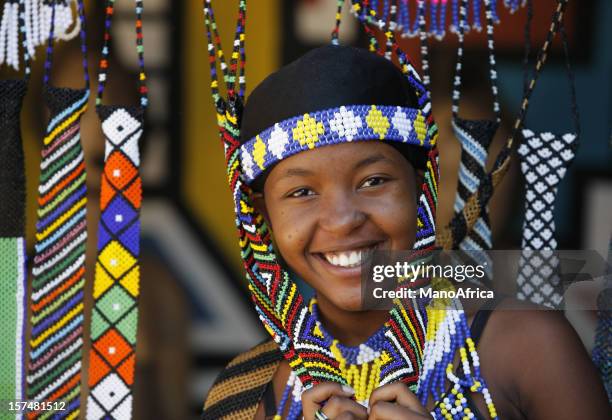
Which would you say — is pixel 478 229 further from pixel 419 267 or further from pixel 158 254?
pixel 158 254

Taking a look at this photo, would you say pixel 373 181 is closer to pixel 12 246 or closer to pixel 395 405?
pixel 395 405

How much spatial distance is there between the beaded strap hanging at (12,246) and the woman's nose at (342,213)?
86cm

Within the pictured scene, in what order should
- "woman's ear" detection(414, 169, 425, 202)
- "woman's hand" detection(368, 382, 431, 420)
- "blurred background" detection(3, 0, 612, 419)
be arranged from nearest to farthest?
1. "woman's hand" detection(368, 382, 431, 420)
2. "woman's ear" detection(414, 169, 425, 202)
3. "blurred background" detection(3, 0, 612, 419)

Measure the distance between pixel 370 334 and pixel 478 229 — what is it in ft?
1.41

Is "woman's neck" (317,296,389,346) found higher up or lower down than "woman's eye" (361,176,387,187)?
lower down

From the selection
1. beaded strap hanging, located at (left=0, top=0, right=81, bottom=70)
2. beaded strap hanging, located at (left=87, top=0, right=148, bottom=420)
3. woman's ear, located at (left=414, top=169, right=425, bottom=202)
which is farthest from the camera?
beaded strap hanging, located at (left=0, top=0, right=81, bottom=70)

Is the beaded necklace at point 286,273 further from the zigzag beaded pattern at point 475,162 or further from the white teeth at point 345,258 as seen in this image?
the zigzag beaded pattern at point 475,162

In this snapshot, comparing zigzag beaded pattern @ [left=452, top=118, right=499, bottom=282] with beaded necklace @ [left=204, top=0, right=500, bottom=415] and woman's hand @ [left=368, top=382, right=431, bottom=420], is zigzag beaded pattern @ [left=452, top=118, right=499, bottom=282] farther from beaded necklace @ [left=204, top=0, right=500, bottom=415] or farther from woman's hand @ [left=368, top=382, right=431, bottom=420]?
woman's hand @ [left=368, top=382, right=431, bottom=420]

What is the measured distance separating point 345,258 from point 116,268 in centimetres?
63

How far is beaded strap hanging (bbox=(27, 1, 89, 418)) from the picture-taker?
2486 mm

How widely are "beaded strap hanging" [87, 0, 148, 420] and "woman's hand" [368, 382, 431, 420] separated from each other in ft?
2.64

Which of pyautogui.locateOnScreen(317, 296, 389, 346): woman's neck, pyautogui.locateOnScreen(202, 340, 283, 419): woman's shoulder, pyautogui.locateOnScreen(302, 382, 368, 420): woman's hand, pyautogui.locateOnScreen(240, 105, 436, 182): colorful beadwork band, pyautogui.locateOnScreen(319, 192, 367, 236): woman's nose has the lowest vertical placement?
pyautogui.locateOnScreen(202, 340, 283, 419): woman's shoulder

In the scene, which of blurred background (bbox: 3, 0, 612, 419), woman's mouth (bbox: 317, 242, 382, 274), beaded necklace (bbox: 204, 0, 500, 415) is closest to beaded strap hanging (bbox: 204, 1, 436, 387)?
beaded necklace (bbox: 204, 0, 500, 415)

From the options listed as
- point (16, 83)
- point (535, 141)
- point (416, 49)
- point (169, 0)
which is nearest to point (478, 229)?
point (535, 141)
